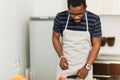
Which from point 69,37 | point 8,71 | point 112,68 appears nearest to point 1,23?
point 8,71

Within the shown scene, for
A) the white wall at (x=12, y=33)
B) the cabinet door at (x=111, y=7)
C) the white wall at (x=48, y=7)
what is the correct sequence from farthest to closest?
the white wall at (x=48, y=7), the cabinet door at (x=111, y=7), the white wall at (x=12, y=33)

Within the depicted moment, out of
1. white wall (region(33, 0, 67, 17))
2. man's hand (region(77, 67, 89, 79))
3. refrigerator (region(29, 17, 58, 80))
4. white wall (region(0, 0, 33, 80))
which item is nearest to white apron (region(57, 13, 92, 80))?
man's hand (region(77, 67, 89, 79))

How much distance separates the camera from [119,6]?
119 inches

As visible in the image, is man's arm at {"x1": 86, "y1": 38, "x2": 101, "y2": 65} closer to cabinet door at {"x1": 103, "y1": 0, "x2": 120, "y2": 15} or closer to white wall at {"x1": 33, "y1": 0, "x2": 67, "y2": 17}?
cabinet door at {"x1": 103, "y1": 0, "x2": 120, "y2": 15}

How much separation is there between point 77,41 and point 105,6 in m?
1.12

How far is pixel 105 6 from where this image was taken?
3051 millimetres

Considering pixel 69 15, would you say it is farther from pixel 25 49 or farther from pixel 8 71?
→ pixel 25 49

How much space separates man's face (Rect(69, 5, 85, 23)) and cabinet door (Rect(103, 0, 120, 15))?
1.16 meters

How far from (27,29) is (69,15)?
1111 millimetres

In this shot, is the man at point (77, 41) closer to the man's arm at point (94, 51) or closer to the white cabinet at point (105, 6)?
the man's arm at point (94, 51)

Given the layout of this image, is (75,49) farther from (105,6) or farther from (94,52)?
(105,6)

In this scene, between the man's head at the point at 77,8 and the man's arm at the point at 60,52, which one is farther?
the man's arm at the point at 60,52

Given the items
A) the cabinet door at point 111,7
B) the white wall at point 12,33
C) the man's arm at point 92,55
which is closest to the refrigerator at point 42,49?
the white wall at point 12,33

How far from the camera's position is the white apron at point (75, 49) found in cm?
206
